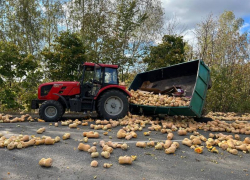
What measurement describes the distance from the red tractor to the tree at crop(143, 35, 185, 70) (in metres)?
6.01

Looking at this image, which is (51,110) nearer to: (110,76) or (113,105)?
(113,105)

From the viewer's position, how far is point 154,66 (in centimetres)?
1302

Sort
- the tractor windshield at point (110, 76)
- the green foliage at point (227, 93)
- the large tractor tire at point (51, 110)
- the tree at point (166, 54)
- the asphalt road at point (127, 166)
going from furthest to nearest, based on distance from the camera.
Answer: the tree at point (166, 54), the green foliage at point (227, 93), the tractor windshield at point (110, 76), the large tractor tire at point (51, 110), the asphalt road at point (127, 166)

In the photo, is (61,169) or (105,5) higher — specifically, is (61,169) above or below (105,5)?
below

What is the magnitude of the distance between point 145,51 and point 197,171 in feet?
39.4

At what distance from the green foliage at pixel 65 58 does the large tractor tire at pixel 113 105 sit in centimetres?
Answer: 398

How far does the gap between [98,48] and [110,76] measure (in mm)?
5961

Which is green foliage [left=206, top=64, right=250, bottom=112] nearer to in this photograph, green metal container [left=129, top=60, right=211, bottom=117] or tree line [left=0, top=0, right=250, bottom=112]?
tree line [left=0, top=0, right=250, bottom=112]

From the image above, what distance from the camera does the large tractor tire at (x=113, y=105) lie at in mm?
7141

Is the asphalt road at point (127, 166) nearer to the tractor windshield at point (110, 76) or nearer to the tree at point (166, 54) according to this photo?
the tractor windshield at point (110, 76)

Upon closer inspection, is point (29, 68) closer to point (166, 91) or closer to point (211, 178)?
point (166, 91)

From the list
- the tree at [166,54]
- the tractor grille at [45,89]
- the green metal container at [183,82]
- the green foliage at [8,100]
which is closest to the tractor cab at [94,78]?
the tractor grille at [45,89]

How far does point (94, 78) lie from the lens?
734 centimetres

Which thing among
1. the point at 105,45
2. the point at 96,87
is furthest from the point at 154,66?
the point at 96,87
